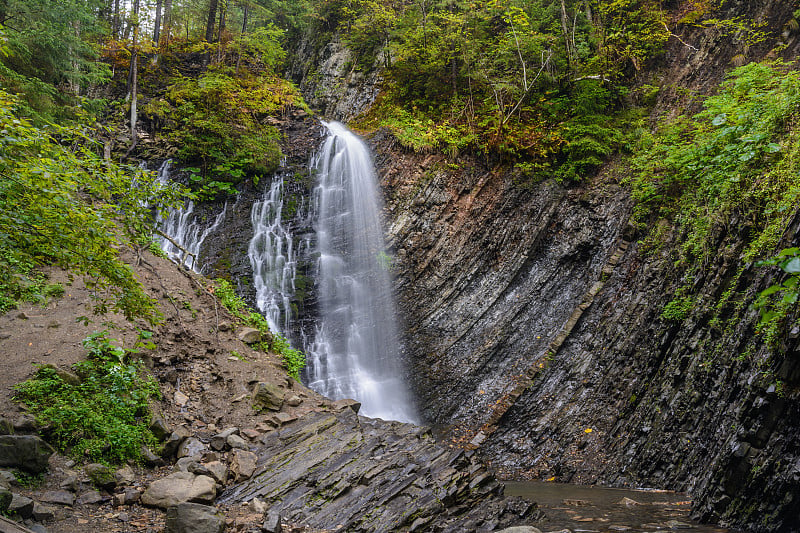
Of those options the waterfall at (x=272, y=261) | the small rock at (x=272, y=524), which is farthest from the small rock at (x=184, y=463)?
the waterfall at (x=272, y=261)

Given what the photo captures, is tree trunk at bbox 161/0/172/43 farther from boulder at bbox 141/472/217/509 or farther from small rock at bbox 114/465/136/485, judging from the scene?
boulder at bbox 141/472/217/509

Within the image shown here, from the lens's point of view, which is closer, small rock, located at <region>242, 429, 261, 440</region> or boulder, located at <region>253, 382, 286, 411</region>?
small rock, located at <region>242, 429, 261, 440</region>

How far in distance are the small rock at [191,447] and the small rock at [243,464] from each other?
50 cm

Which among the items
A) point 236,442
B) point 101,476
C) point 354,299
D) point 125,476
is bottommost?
point 236,442

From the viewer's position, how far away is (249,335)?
9719mm

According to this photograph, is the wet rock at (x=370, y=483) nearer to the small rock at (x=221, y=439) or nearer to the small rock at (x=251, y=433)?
the small rock at (x=251, y=433)

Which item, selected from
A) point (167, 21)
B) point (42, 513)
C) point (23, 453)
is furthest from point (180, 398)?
point (167, 21)

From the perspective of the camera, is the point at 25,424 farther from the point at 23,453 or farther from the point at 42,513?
the point at 42,513

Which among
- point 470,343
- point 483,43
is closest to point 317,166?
point 483,43

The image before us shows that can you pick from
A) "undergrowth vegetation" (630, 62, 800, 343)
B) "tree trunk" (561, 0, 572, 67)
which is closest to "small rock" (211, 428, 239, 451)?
"undergrowth vegetation" (630, 62, 800, 343)

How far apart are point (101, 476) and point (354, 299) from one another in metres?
8.81

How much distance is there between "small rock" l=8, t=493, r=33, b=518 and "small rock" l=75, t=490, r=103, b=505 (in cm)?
72

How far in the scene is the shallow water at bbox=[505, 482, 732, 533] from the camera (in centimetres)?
447

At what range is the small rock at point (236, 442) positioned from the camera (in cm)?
662
